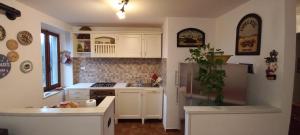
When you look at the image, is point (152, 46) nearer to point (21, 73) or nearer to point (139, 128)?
point (139, 128)

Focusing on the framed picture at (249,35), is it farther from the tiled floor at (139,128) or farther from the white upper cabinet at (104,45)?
the white upper cabinet at (104,45)

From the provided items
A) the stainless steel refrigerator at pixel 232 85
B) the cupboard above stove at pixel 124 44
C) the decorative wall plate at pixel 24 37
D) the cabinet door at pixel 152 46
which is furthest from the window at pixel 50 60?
the stainless steel refrigerator at pixel 232 85

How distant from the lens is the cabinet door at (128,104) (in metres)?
3.77

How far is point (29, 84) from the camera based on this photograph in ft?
8.21

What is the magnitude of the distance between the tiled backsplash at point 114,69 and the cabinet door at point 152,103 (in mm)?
636

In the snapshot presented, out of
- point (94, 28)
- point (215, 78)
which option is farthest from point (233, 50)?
point (94, 28)

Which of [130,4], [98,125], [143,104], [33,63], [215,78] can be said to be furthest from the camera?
[143,104]

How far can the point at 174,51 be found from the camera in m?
3.31

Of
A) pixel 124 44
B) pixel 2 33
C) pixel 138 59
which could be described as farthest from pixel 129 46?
pixel 2 33

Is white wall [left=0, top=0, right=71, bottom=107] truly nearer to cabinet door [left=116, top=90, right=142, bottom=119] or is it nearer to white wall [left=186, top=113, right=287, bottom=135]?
cabinet door [left=116, top=90, right=142, bottom=119]

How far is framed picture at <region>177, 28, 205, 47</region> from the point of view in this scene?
3.29m

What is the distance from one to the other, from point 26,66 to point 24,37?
1.30 feet

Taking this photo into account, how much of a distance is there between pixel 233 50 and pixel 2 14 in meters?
3.07

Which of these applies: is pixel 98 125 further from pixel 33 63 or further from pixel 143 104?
pixel 143 104
